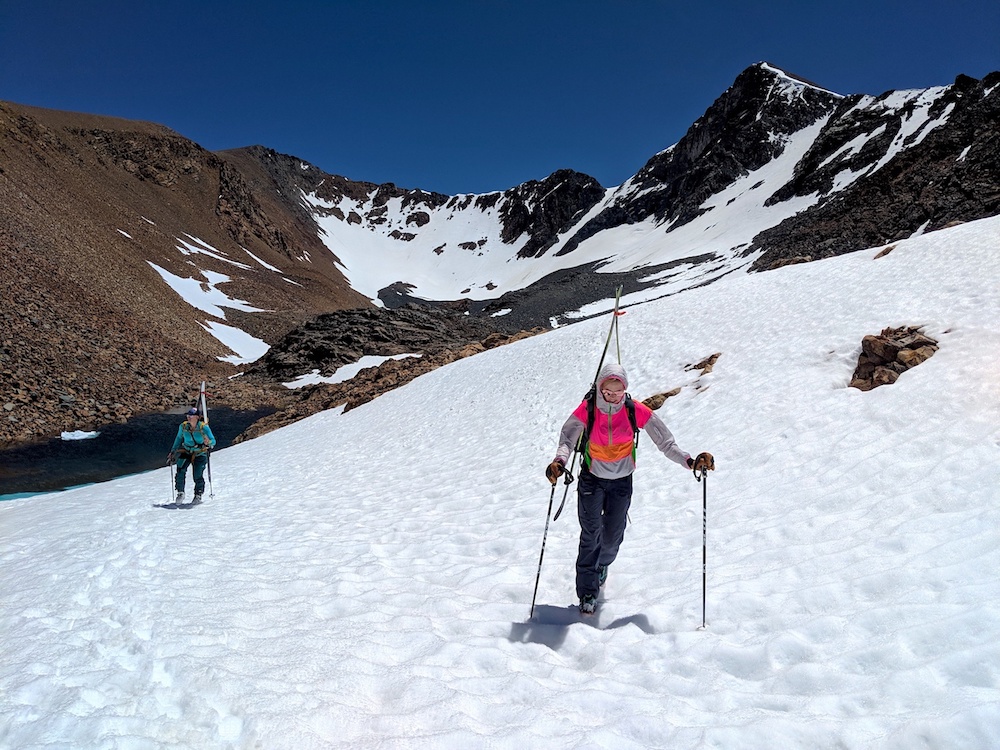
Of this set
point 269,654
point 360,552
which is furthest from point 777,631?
point 360,552

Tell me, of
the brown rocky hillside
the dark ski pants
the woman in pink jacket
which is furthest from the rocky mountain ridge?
the dark ski pants

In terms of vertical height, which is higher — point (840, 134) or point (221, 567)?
point (840, 134)

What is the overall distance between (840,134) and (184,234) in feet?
323

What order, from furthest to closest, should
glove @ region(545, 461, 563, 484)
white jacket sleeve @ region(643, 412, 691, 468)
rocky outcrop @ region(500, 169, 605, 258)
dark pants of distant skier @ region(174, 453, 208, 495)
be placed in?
rocky outcrop @ region(500, 169, 605, 258)
dark pants of distant skier @ region(174, 453, 208, 495)
white jacket sleeve @ region(643, 412, 691, 468)
glove @ region(545, 461, 563, 484)

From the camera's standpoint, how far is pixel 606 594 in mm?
5332

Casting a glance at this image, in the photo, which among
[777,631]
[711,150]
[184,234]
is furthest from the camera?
[711,150]

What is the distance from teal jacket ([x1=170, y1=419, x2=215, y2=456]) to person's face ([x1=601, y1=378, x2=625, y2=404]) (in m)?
9.26

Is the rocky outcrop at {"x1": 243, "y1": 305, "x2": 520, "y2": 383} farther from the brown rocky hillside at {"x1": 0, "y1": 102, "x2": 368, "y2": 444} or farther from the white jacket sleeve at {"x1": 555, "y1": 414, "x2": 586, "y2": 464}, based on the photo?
the white jacket sleeve at {"x1": 555, "y1": 414, "x2": 586, "y2": 464}

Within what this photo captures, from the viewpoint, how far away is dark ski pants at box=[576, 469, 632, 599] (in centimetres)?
490

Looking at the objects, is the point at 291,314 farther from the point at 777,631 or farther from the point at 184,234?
the point at 777,631

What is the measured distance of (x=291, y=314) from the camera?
215 ft

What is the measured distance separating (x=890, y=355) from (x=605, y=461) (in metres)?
7.02

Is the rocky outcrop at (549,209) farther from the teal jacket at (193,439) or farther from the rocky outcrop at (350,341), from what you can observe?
the teal jacket at (193,439)

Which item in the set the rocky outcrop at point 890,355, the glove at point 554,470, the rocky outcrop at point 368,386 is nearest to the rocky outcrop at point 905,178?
the rocky outcrop at point 890,355
